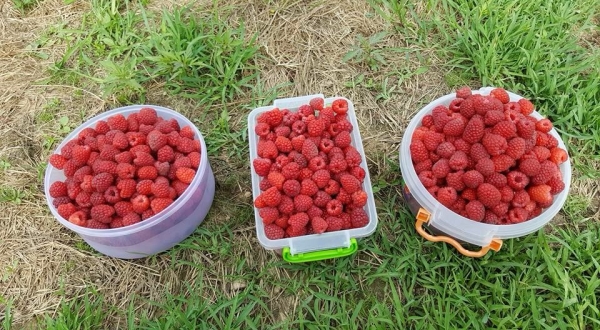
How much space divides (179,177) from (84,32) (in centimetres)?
114

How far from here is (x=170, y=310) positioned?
67.9 inches

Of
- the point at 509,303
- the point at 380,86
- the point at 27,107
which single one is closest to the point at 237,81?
the point at 380,86

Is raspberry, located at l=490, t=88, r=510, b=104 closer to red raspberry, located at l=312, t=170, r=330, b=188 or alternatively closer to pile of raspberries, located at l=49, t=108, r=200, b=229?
red raspberry, located at l=312, t=170, r=330, b=188

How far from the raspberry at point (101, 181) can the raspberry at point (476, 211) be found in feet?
4.14

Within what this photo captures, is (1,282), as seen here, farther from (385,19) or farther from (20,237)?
(385,19)

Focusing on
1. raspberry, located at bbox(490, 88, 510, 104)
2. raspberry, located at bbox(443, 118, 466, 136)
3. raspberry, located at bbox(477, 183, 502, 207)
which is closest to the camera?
raspberry, located at bbox(477, 183, 502, 207)

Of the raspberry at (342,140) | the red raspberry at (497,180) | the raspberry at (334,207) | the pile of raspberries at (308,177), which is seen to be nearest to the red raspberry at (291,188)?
the pile of raspberries at (308,177)

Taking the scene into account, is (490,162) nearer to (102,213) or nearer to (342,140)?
(342,140)

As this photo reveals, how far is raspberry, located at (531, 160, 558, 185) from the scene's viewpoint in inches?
64.9

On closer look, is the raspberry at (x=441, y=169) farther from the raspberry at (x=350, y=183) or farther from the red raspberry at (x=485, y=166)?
the raspberry at (x=350, y=183)

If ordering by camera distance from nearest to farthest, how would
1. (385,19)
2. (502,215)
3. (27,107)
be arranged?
(502,215) < (27,107) < (385,19)

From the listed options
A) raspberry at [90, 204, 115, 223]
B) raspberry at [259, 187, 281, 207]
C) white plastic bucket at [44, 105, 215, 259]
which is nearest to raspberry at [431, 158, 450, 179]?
raspberry at [259, 187, 281, 207]

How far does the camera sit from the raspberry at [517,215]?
5.40 ft

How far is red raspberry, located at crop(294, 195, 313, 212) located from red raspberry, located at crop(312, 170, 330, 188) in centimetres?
7
